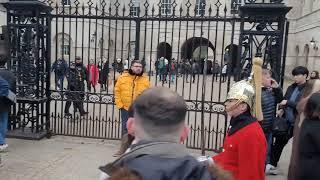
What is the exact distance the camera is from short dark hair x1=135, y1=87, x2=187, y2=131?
5.49 ft

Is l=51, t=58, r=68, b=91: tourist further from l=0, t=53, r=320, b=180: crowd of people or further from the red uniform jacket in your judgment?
the red uniform jacket

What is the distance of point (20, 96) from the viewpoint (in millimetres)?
8328

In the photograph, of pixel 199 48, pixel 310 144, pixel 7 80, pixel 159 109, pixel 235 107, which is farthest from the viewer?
pixel 199 48

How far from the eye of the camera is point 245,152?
3287mm

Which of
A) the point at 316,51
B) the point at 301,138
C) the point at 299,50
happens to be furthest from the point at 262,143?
the point at 299,50

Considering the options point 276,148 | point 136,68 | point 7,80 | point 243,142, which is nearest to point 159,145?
point 243,142

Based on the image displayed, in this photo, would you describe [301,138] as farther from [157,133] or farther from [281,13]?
[281,13]

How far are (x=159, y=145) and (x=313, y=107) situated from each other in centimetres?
258

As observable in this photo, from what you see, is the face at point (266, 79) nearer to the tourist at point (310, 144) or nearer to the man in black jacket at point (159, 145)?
the tourist at point (310, 144)

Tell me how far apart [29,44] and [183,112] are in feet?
23.3

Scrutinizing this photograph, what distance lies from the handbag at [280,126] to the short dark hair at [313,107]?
2.32m

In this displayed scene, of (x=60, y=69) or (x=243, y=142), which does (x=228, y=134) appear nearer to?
(x=243, y=142)

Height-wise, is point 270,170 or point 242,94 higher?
point 242,94

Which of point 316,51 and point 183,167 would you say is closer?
point 183,167
